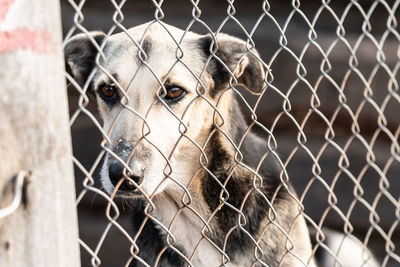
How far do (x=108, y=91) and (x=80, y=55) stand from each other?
0.24 metres

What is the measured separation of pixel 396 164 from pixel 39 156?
3289 mm

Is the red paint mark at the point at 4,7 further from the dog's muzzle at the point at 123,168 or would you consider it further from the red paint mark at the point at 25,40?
the dog's muzzle at the point at 123,168

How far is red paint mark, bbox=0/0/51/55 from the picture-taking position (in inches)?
44.1

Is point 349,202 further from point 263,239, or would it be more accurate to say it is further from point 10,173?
point 10,173

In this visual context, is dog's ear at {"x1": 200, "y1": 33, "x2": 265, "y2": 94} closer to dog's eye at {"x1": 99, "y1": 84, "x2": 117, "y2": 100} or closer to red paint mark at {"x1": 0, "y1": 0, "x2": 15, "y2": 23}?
dog's eye at {"x1": 99, "y1": 84, "x2": 117, "y2": 100}

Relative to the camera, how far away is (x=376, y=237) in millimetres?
3873

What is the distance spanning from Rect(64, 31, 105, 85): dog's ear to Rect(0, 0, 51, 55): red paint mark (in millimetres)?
1214

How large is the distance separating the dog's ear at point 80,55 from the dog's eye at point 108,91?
0.15 metres

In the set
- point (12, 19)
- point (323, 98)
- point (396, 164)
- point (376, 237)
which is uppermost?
point (12, 19)

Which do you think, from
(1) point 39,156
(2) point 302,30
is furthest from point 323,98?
(1) point 39,156

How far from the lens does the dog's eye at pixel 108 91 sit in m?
2.33

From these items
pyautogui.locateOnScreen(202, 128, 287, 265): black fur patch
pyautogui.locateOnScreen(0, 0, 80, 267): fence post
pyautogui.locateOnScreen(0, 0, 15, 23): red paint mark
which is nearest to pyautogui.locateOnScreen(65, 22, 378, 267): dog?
pyautogui.locateOnScreen(202, 128, 287, 265): black fur patch

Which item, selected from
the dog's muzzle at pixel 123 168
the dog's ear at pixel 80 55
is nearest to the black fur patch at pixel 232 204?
the dog's muzzle at pixel 123 168

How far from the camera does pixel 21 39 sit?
113cm
